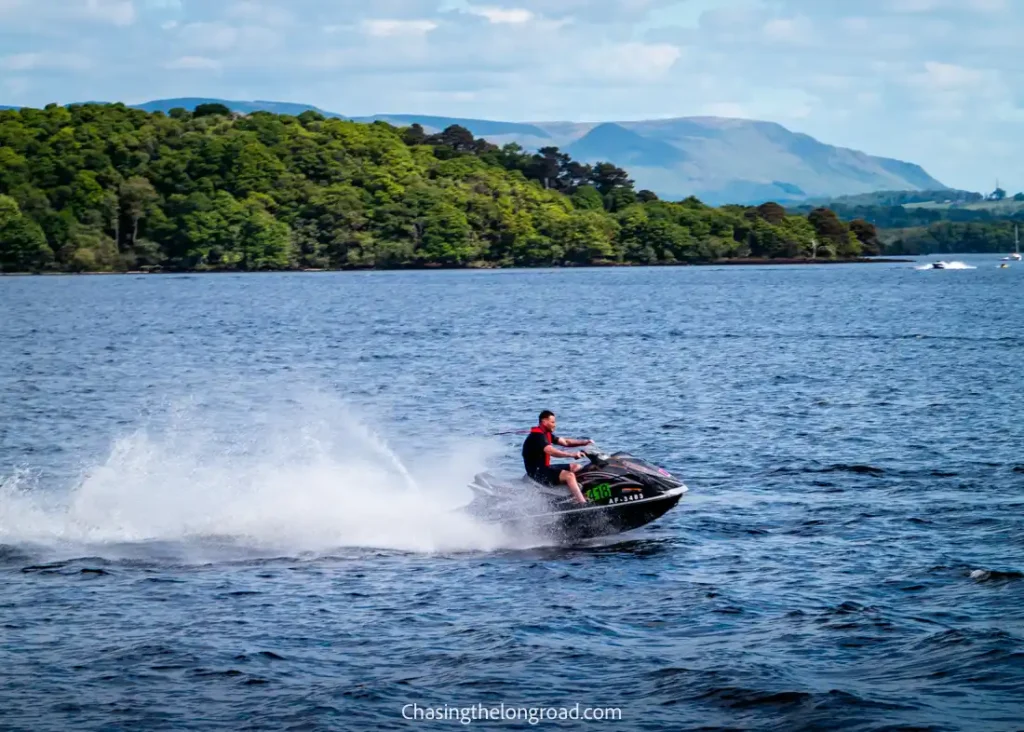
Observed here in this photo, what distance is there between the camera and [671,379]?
52.1m

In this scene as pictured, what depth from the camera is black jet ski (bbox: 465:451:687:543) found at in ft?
74.4

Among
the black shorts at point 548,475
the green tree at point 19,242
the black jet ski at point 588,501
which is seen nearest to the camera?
the black jet ski at point 588,501

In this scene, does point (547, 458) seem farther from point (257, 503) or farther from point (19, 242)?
point (19, 242)

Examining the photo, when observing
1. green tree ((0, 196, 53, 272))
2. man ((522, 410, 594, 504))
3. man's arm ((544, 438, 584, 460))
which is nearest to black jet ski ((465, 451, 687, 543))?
man ((522, 410, 594, 504))

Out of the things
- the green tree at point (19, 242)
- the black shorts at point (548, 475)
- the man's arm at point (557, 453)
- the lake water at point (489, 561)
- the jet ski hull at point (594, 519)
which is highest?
the green tree at point (19, 242)

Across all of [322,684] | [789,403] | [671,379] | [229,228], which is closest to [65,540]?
[322,684]

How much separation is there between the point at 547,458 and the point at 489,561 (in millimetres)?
2098

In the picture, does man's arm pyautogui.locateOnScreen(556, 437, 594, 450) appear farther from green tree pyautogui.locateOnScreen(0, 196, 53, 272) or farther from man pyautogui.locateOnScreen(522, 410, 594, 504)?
green tree pyautogui.locateOnScreen(0, 196, 53, 272)

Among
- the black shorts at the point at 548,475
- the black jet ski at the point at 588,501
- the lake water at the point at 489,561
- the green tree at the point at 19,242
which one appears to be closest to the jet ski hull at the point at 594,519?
the black jet ski at the point at 588,501

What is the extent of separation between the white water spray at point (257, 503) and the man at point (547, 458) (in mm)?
1215

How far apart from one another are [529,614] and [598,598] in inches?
51.9

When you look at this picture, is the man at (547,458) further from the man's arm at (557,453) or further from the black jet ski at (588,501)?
the black jet ski at (588,501)

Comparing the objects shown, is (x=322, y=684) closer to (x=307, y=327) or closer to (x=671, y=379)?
(x=671, y=379)

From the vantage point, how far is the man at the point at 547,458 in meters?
22.7
